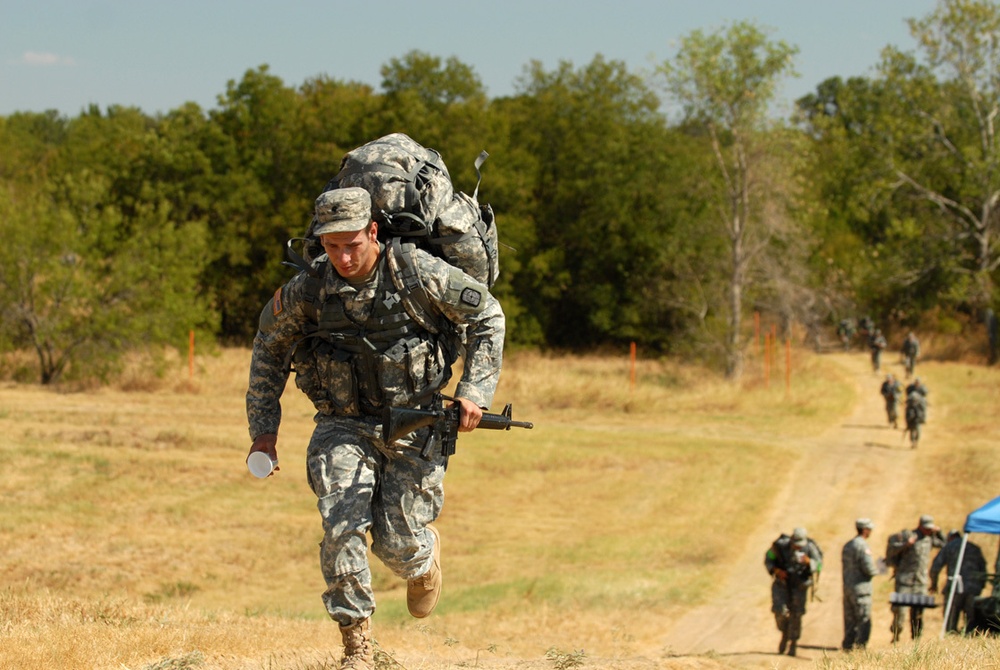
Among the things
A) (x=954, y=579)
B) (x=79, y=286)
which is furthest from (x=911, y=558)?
(x=79, y=286)

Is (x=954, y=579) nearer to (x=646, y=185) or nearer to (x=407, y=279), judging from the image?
(x=407, y=279)

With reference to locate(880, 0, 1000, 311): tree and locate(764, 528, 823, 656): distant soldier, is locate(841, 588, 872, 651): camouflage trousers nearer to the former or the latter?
locate(764, 528, 823, 656): distant soldier

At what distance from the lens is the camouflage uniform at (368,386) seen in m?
4.62

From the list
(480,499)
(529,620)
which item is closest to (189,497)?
(480,499)

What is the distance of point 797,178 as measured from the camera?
3291 centimetres

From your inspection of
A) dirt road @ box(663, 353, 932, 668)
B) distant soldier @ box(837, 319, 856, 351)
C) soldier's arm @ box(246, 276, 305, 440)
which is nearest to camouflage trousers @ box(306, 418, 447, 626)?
soldier's arm @ box(246, 276, 305, 440)

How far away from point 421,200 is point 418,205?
0.04 meters

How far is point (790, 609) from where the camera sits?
11828 mm

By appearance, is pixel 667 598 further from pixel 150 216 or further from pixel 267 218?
pixel 267 218

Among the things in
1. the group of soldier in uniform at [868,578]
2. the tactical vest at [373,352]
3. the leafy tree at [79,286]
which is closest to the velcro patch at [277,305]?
the tactical vest at [373,352]

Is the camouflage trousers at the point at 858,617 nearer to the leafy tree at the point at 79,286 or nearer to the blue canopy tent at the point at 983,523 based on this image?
the blue canopy tent at the point at 983,523

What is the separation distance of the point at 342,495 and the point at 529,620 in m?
7.81

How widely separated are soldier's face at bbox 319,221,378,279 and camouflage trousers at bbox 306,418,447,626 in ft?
2.26

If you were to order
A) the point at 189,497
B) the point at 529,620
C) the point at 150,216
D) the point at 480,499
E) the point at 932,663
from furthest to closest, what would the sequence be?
1. the point at 150,216
2. the point at 480,499
3. the point at 189,497
4. the point at 529,620
5. the point at 932,663
